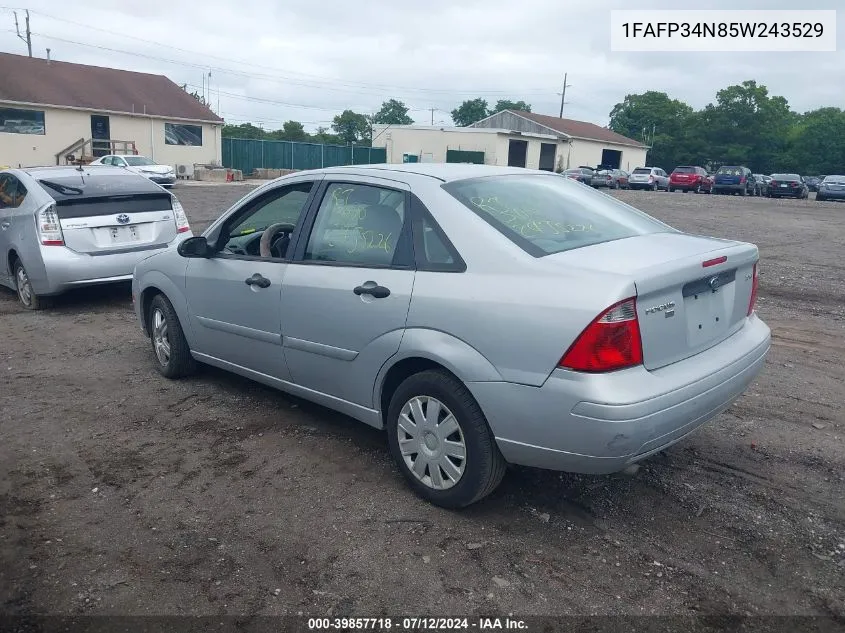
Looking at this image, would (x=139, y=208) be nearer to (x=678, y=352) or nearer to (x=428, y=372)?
(x=428, y=372)

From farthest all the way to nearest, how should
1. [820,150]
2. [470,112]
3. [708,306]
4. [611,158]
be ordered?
[470,112] < [820,150] < [611,158] < [708,306]

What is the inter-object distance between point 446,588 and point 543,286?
135 centimetres

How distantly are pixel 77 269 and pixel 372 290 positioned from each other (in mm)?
5199

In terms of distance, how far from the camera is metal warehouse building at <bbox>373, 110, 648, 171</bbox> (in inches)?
1991

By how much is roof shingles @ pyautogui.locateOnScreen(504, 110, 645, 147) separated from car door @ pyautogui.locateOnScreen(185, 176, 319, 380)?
53699mm

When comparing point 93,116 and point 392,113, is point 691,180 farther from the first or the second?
point 392,113

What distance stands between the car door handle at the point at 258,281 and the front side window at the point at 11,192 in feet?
16.1

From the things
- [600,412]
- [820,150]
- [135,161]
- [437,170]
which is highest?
[820,150]

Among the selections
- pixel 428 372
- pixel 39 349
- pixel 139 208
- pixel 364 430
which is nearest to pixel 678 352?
pixel 428 372

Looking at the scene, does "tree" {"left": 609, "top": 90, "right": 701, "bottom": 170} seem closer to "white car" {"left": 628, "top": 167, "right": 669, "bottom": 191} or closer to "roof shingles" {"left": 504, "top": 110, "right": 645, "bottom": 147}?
"roof shingles" {"left": 504, "top": 110, "right": 645, "bottom": 147}

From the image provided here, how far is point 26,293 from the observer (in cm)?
834

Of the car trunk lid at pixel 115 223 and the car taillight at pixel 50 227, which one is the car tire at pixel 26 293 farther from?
the car trunk lid at pixel 115 223

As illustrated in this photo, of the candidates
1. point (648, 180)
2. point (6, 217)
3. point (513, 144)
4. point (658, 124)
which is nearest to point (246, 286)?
point (6, 217)

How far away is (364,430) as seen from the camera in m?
4.86
